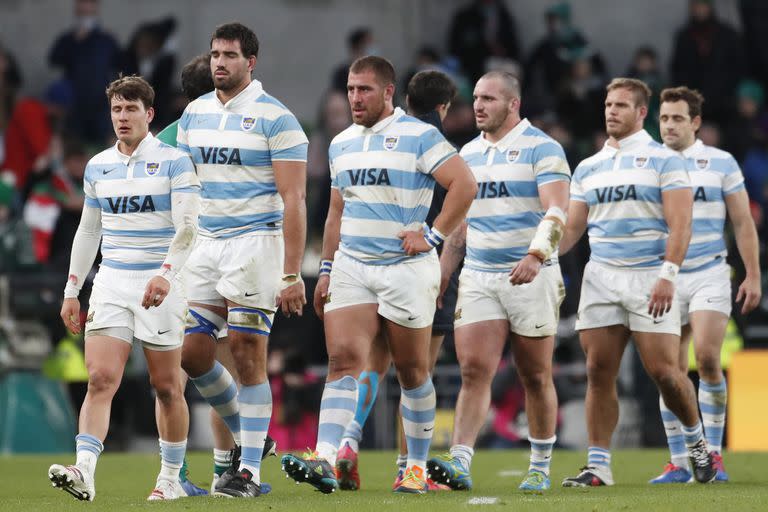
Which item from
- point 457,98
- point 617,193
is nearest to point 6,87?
point 457,98

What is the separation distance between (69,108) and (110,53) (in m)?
0.89

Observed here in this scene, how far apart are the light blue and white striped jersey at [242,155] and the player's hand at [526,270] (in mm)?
1400

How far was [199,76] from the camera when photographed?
10.2 meters

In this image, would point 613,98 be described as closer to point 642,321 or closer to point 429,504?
point 642,321

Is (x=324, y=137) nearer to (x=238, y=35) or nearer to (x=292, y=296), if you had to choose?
(x=238, y=35)

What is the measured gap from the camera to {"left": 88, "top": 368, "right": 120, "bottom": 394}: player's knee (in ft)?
28.6

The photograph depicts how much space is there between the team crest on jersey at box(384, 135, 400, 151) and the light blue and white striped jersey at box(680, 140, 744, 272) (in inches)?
112

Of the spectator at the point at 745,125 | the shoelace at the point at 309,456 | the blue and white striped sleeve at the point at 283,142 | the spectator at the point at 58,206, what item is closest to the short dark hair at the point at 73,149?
the spectator at the point at 58,206

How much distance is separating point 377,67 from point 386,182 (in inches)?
26.1

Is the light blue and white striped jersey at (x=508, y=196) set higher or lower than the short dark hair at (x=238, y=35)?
lower

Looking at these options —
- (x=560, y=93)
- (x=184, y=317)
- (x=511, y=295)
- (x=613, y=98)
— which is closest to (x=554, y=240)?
(x=511, y=295)

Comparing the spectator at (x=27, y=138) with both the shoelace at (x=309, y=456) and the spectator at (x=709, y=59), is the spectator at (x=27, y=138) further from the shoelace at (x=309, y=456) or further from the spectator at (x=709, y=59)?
the shoelace at (x=309, y=456)

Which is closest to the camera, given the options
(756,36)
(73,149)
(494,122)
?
(494,122)

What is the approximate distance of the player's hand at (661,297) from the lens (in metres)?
9.86
